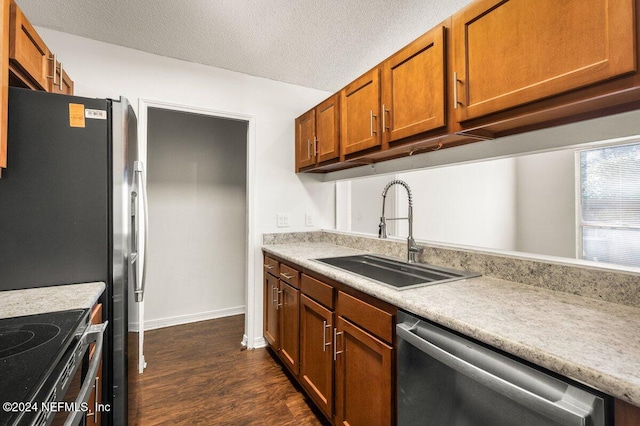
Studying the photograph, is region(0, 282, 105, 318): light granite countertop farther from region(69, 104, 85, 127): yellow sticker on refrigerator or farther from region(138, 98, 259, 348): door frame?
region(138, 98, 259, 348): door frame

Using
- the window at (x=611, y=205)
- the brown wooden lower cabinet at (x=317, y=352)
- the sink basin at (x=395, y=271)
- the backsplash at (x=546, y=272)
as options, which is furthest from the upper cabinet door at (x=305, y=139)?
the window at (x=611, y=205)

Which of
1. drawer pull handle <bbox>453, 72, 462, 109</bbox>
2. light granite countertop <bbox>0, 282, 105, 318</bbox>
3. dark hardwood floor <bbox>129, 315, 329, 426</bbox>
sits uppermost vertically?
drawer pull handle <bbox>453, 72, 462, 109</bbox>

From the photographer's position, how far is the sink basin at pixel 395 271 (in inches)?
55.9

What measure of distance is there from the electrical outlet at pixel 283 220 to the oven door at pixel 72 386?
71.6 inches

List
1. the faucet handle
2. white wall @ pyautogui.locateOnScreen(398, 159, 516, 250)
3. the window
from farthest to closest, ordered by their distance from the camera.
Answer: white wall @ pyautogui.locateOnScreen(398, 159, 516, 250) < the window < the faucet handle

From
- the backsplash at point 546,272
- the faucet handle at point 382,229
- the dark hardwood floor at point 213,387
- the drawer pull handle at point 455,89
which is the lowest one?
the dark hardwood floor at point 213,387

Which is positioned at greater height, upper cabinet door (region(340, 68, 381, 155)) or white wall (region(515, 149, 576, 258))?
upper cabinet door (region(340, 68, 381, 155))

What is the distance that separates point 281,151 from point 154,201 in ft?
4.86

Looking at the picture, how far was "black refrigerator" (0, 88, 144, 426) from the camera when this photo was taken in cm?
124

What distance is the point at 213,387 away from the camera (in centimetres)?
201

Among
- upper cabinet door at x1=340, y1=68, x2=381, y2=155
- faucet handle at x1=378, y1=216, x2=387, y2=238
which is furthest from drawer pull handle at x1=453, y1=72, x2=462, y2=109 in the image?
faucet handle at x1=378, y1=216, x2=387, y2=238

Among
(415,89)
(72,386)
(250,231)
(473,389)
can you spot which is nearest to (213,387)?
(250,231)

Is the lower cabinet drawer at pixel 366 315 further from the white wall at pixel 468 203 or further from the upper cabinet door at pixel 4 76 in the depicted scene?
the white wall at pixel 468 203

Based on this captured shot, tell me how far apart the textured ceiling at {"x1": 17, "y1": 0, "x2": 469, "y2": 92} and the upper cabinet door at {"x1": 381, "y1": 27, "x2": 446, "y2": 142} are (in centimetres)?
48
